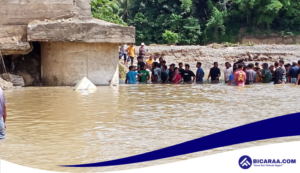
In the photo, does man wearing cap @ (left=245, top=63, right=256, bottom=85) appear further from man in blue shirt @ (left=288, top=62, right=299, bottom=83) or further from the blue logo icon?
the blue logo icon

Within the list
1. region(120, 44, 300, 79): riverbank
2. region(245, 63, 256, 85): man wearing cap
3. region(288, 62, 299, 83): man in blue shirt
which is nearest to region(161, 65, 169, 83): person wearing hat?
region(245, 63, 256, 85): man wearing cap

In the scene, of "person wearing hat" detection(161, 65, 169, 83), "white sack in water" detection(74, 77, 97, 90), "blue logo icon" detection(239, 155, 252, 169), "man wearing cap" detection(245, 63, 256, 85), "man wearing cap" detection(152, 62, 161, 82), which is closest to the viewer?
"blue logo icon" detection(239, 155, 252, 169)

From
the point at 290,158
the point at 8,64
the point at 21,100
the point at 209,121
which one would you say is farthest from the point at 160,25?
the point at 290,158

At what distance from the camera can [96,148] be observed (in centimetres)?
703

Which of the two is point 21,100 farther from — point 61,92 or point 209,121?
point 209,121

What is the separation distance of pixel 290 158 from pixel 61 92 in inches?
362

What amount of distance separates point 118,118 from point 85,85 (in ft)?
17.4

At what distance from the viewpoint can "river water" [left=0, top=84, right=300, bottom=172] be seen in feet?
22.5

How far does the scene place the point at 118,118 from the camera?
944 cm

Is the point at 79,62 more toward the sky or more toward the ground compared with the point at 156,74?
more toward the sky

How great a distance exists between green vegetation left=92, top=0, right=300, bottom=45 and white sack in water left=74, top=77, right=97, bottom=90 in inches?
1036

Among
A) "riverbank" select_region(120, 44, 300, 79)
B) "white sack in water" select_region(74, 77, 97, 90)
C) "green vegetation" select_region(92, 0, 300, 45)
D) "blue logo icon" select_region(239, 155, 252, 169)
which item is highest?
"green vegetation" select_region(92, 0, 300, 45)

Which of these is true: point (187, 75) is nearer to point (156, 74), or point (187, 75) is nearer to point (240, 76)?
point (156, 74)

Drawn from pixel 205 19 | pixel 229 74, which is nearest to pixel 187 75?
pixel 229 74
